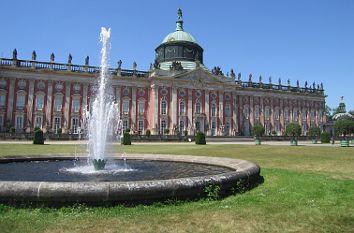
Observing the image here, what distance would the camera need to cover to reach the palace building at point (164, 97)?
2057 inches

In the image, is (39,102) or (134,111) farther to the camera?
(134,111)

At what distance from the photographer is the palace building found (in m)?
52.2

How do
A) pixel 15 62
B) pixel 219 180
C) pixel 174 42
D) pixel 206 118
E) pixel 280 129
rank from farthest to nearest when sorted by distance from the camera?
pixel 280 129 < pixel 174 42 < pixel 206 118 < pixel 15 62 < pixel 219 180

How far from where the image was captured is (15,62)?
5216cm

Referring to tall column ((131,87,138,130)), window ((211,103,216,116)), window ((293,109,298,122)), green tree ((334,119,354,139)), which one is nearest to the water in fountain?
tall column ((131,87,138,130))

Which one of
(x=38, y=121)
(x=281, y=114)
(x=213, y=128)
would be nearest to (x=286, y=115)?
(x=281, y=114)

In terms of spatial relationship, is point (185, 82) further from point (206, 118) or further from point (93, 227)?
point (93, 227)

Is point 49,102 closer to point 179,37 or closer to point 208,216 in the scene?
point 179,37

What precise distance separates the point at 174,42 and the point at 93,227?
Result: 213ft

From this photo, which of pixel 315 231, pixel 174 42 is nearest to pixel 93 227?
pixel 315 231

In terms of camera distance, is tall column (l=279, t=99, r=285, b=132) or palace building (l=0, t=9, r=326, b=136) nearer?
palace building (l=0, t=9, r=326, b=136)

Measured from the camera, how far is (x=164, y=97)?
60.0 m

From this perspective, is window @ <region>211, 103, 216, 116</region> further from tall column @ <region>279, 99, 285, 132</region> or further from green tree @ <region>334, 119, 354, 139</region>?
green tree @ <region>334, 119, 354, 139</region>

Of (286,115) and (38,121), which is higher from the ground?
(286,115)
